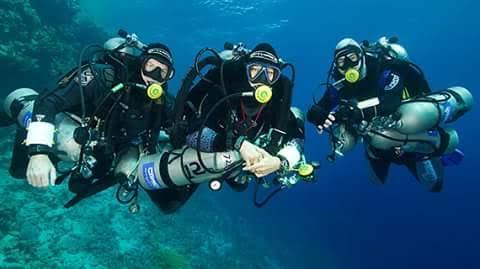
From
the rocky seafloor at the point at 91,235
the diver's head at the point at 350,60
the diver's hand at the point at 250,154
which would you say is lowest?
the rocky seafloor at the point at 91,235

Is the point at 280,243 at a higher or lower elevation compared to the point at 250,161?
lower

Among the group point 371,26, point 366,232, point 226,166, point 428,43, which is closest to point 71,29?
point 226,166

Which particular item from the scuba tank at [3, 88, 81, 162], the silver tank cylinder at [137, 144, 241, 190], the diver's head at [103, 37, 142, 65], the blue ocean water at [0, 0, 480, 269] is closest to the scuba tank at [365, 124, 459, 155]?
the silver tank cylinder at [137, 144, 241, 190]

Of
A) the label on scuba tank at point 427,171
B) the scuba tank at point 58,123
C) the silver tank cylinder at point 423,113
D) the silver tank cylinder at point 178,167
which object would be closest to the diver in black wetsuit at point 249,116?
Answer: the silver tank cylinder at point 178,167

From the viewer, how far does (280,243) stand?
26.9 meters

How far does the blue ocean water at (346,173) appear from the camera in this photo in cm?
3441

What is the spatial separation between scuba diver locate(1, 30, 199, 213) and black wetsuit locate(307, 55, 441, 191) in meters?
2.56

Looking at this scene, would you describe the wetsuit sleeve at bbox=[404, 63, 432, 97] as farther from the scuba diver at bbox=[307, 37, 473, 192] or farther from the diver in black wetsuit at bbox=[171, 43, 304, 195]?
the diver in black wetsuit at bbox=[171, 43, 304, 195]

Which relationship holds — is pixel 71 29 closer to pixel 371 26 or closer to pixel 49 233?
pixel 49 233

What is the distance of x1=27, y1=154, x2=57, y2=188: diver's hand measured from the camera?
3.79m

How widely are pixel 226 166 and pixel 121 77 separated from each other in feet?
5.99

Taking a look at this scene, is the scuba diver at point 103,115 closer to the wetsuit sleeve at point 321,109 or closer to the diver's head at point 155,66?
the diver's head at point 155,66

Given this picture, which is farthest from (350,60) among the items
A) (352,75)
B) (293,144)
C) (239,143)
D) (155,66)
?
(155,66)

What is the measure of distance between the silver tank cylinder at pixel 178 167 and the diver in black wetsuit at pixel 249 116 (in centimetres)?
11
